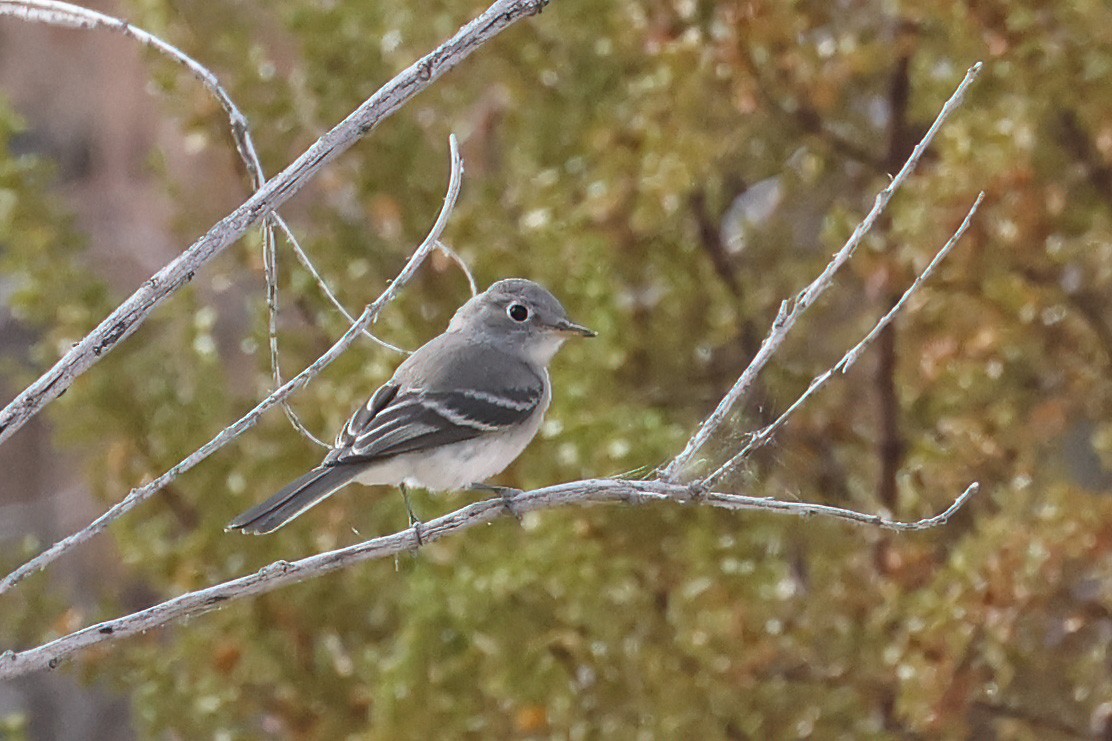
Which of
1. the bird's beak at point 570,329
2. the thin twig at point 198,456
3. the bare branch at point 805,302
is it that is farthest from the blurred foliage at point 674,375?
the thin twig at point 198,456

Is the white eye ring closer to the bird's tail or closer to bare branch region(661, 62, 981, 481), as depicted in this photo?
the bird's tail

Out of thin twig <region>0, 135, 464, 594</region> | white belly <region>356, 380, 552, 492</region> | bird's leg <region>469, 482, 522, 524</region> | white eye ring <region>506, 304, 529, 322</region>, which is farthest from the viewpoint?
white eye ring <region>506, 304, 529, 322</region>

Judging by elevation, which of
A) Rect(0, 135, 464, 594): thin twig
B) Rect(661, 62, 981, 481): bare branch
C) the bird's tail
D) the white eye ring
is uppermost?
Rect(0, 135, 464, 594): thin twig

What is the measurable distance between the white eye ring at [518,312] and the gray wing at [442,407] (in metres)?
0.14

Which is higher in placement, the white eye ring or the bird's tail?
the bird's tail

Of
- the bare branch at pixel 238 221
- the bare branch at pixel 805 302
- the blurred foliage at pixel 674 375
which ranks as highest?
the bare branch at pixel 238 221

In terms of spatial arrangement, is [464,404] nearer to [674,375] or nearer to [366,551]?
[674,375]

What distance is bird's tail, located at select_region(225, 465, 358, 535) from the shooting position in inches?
136

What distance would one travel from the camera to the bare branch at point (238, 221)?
99.3 inches

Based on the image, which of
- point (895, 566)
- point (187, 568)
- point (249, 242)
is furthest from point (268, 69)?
point (895, 566)

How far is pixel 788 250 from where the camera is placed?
5629 millimetres

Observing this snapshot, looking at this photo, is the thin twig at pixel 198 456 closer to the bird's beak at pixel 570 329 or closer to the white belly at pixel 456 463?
the white belly at pixel 456 463

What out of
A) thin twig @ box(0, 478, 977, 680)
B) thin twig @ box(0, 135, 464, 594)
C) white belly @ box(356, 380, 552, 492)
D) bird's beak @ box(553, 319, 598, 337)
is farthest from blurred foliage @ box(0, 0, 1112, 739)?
thin twig @ box(0, 135, 464, 594)

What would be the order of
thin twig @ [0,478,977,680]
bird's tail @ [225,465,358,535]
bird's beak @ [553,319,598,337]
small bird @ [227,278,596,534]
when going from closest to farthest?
thin twig @ [0,478,977,680], bird's tail @ [225,465,358,535], small bird @ [227,278,596,534], bird's beak @ [553,319,598,337]
